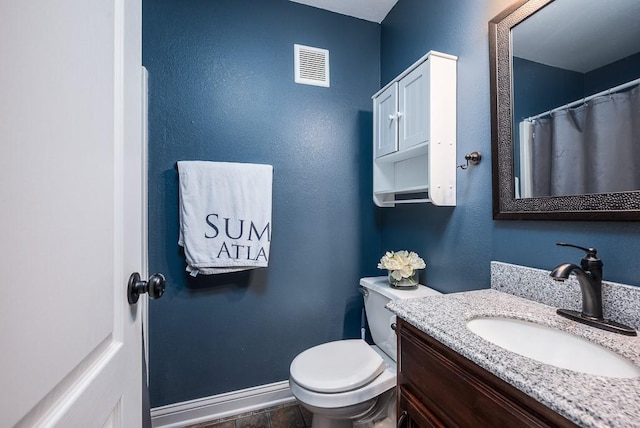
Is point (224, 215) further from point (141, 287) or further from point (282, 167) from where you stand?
point (141, 287)

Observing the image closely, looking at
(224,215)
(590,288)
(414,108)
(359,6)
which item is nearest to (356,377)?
(590,288)

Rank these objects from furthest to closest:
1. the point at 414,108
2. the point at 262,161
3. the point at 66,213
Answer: the point at 262,161 < the point at 414,108 < the point at 66,213

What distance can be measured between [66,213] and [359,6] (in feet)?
6.27

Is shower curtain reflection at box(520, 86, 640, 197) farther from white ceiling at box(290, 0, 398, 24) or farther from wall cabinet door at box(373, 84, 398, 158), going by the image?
white ceiling at box(290, 0, 398, 24)

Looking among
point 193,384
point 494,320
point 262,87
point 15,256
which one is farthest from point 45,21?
point 193,384

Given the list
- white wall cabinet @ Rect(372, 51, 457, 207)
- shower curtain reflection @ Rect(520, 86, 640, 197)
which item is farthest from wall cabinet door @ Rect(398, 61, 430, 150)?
shower curtain reflection @ Rect(520, 86, 640, 197)

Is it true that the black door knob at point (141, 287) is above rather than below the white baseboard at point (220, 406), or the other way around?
above

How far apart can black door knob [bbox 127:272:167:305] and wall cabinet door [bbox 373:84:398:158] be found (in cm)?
120

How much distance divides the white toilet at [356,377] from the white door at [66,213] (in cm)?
70

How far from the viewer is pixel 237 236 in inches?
58.2

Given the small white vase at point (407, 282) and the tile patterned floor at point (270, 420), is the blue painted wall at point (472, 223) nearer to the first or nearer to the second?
the small white vase at point (407, 282)

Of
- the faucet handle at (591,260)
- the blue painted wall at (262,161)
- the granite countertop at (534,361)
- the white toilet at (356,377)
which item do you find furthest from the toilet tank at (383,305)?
the faucet handle at (591,260)

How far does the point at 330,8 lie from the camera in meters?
1.71

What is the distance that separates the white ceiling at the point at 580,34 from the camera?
0.71m
